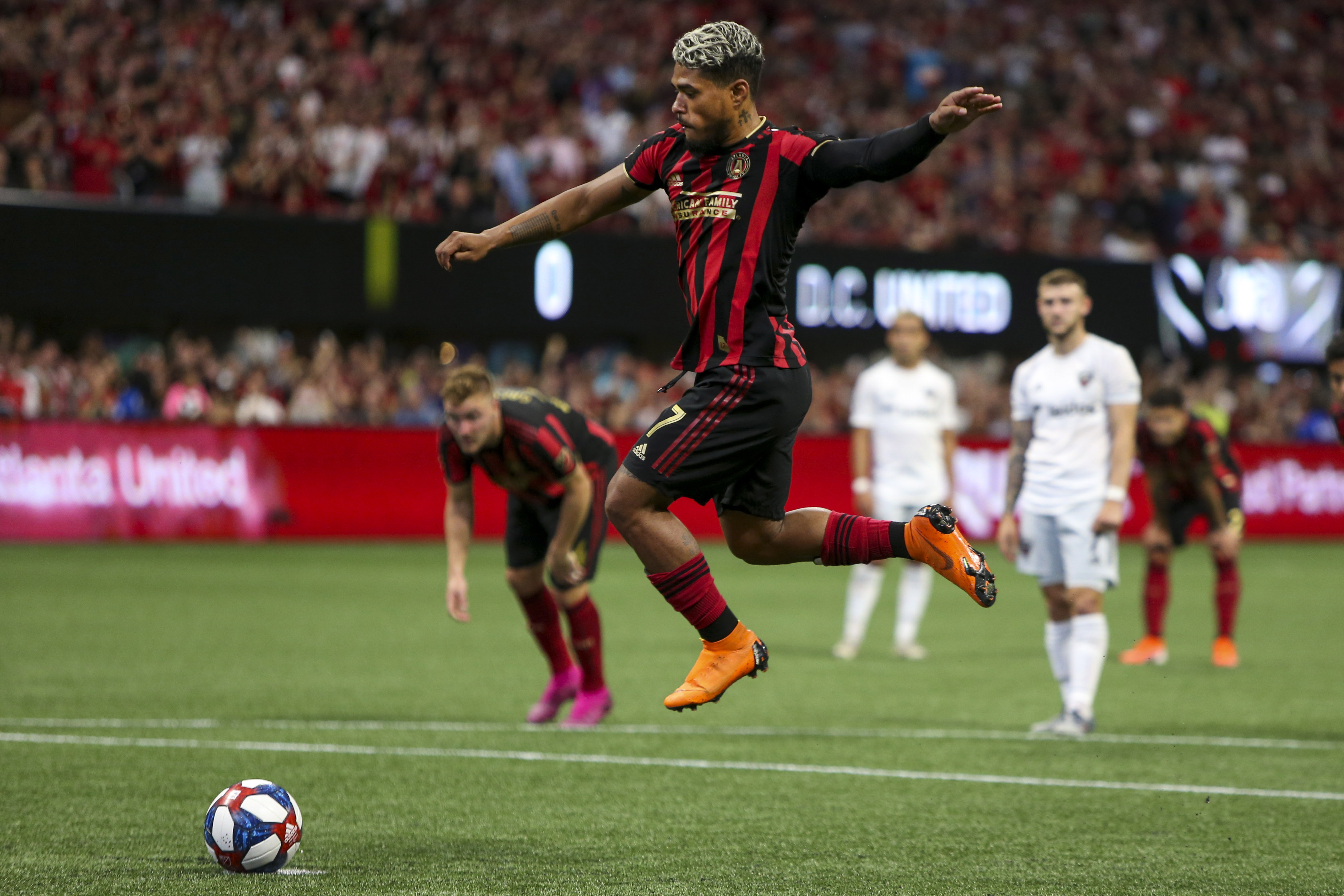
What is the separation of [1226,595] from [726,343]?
742 centimetres

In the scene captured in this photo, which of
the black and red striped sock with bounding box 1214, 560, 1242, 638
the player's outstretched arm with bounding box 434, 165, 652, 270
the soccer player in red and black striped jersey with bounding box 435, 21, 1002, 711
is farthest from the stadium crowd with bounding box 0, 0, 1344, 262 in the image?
the soccer player in red and black striped jersey with bounding box 435, 21, 1002, 711

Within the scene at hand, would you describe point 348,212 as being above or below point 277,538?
above

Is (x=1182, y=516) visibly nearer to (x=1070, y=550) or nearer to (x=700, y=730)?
(x=1070, y=550)

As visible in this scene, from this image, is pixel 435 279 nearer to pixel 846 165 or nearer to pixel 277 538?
pixel 277 538

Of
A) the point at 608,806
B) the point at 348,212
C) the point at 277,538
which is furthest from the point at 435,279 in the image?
the point at 608,806

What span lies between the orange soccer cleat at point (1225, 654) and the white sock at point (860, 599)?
93.2 inches

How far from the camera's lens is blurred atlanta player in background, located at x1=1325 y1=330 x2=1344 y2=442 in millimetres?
6391

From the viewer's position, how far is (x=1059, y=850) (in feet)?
17.1

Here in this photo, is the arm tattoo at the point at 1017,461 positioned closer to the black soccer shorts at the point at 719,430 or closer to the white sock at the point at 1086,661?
the white sock at the point at 1086,661

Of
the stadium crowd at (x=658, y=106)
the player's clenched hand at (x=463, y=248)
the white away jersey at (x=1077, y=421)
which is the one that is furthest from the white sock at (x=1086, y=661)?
the stadium crowd at (x=658, y=106)

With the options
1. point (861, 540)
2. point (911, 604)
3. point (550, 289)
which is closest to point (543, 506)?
point (861, 540)

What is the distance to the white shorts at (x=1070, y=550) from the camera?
25.0 ft

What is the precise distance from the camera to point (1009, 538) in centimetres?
771

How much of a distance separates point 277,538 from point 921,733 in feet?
39.0
